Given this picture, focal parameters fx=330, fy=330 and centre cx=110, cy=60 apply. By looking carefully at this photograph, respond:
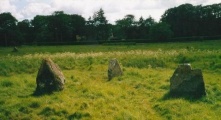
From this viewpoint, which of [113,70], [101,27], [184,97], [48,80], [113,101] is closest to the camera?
[113,101]

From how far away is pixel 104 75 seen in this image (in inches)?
964

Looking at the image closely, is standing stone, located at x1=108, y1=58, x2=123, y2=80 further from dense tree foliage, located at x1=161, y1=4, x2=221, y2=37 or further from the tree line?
dense tree foliage, located at x1=161, y1=4, x2=221, y2=37

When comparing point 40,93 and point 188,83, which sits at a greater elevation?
point 188,83

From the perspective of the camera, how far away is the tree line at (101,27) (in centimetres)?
10012

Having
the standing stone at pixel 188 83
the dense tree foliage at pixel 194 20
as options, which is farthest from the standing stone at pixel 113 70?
the dense tree foliage at pixel 194 20

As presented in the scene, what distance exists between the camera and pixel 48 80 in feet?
56.9

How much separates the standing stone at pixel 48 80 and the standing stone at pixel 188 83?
19.3ft

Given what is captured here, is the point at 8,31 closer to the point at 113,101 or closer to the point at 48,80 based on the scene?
the point at 48,80

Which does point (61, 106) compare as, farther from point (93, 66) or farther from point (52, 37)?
point (52, 37)

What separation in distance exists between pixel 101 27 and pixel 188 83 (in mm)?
105309

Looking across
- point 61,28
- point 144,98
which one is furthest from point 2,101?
point 61,28

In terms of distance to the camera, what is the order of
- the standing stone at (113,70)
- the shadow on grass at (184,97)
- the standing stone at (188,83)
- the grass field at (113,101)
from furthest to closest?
the standing stone at (113,70)
the standing stone at (188,83)
the shadow on grass at (184,97)
the grass field at (113,101)

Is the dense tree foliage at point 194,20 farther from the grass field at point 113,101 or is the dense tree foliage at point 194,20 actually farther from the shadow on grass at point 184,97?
the shadow on grass at point 184,97

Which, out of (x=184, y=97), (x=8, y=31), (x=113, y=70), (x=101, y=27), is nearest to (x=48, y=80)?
(x=113, y=70)
